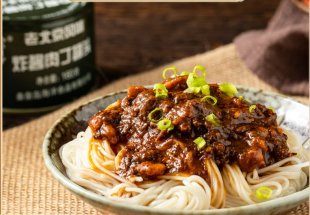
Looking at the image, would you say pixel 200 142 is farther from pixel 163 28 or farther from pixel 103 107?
pixel 163 28

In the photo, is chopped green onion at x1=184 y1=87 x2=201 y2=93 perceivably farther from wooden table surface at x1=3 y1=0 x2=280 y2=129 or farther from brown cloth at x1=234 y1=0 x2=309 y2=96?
wooden table surface at x1=3 y1=0 x2=280 y2=129

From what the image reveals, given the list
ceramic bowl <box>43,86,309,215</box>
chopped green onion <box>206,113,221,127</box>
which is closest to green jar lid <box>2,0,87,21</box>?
ceramic bowl <box>43,86,309,215</box>

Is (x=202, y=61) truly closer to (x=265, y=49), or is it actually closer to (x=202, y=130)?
(x=265, y=49)

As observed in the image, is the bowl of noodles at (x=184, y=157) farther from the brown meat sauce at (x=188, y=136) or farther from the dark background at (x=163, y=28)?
the dark background at (x=163, y=28)

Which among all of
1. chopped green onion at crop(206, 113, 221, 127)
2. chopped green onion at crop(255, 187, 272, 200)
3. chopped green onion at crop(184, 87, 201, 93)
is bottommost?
chopped green onion at crop(255, 187, 272, 200)

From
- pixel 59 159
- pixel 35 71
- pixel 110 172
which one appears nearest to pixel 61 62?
pixel 35 71

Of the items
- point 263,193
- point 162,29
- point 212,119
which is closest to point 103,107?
point 212,119

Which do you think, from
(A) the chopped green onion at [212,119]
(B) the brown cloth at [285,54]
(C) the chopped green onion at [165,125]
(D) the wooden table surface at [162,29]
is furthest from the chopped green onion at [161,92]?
(D) the wooden table surface at [162,29]
